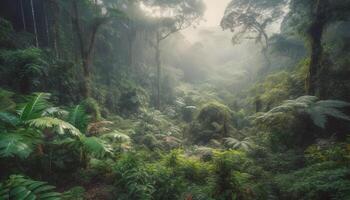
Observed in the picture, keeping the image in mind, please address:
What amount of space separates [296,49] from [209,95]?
26.1 feet

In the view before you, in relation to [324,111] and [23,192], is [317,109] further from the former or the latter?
[23,192]

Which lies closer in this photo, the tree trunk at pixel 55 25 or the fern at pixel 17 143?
the fern at pixel 17 143

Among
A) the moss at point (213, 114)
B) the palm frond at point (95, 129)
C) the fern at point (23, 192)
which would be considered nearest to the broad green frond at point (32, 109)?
the palm frond at point (95, 129)

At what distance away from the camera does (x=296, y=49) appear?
1998cm

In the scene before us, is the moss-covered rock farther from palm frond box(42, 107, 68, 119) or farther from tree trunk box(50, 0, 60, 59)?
tree trunk box(50, 0, 60, 59)

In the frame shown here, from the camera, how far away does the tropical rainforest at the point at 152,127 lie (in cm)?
472

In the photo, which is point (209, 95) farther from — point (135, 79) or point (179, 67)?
point (179, 67)

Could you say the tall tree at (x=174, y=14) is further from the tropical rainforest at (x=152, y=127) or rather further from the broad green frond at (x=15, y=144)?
the broad green frond at (x=15, y=144)

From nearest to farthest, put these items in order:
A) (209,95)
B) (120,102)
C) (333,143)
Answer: (333,143), (120,102), (209,95)

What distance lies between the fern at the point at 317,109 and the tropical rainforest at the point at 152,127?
0.03 meters

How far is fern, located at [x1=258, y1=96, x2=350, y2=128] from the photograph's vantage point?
651 centimetres

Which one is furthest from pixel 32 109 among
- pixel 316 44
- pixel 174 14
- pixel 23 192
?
pixel 174 14

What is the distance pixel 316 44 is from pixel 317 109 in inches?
118

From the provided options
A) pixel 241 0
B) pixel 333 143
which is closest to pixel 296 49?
pixel 241 0
